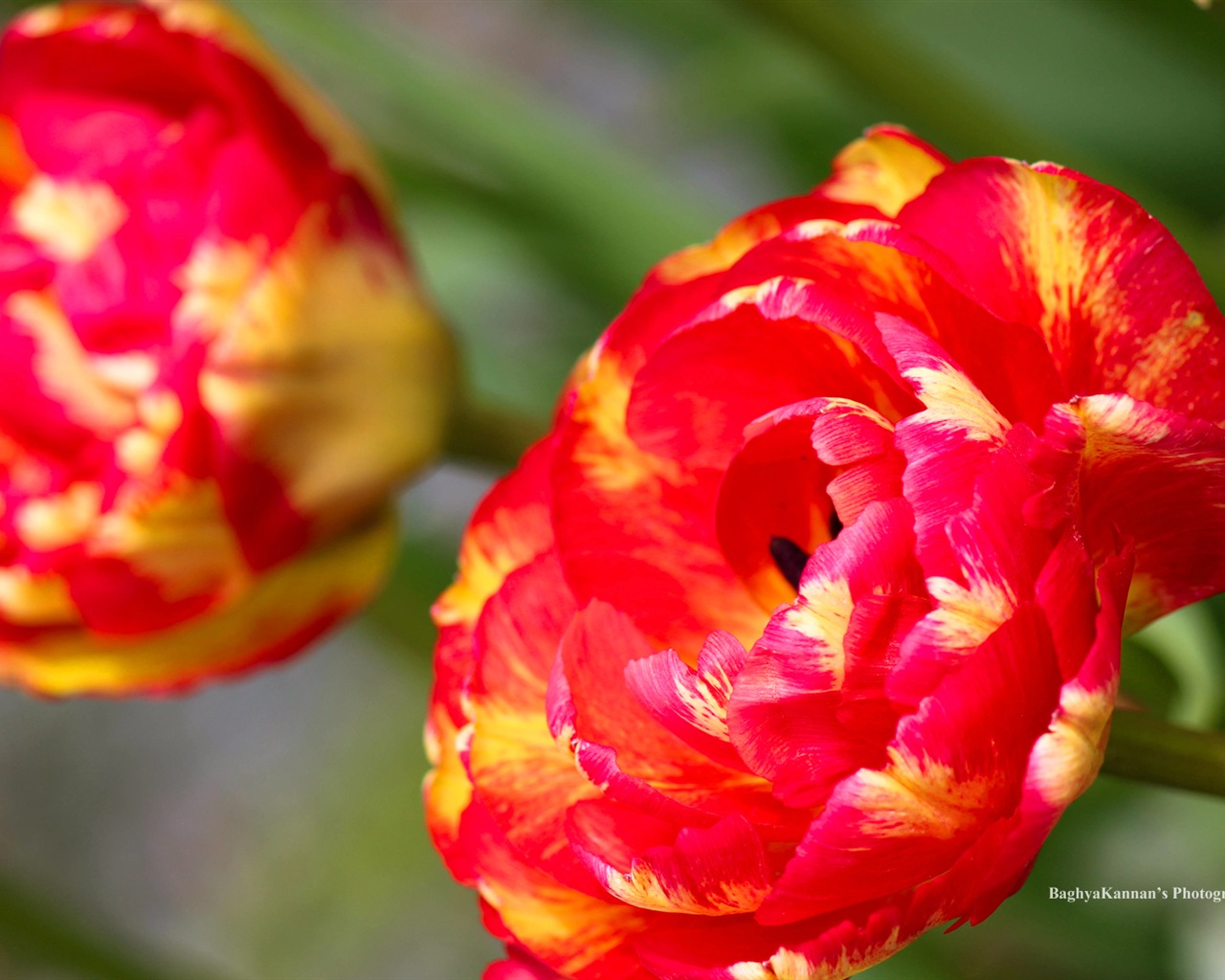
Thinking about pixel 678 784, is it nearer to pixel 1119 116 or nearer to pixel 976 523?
pixel 976 523

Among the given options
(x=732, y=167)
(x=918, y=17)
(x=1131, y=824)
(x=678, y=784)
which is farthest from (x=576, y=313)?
(x=732, y=167)

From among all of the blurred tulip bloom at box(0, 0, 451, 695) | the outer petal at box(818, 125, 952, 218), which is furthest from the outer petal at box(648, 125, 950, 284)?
the blurred tulip bloom at box(0, 0, 451, 695)

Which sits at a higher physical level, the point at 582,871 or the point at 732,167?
the point at 582,871

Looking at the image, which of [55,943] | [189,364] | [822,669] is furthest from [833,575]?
[55,943]

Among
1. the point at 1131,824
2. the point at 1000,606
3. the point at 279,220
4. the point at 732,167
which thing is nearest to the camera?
the point at 1000,606

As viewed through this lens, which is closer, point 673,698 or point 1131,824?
point 673,698

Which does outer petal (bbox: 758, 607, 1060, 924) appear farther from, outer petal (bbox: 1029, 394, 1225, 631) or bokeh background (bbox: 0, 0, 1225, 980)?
bokeh background (bbox: 0, 0, 1225, 980)

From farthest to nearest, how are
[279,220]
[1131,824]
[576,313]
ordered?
[576,313]
[1131,824]
[279,220]
